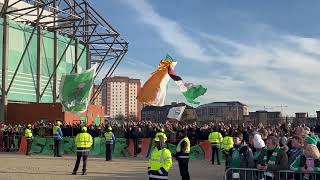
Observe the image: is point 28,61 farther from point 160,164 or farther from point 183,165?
point 160,164

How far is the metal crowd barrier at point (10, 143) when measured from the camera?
37188 millimetres

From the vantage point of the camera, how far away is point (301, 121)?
41.2 m

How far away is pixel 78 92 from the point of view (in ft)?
119

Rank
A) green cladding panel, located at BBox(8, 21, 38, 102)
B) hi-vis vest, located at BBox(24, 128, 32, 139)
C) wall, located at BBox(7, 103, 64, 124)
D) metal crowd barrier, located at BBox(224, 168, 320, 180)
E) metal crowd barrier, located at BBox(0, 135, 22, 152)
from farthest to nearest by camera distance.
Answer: green cladding panel, located at BBox(8, 21, 38, 102) < wall, located at BBox(7, 103, 64, 124) < metal crowd barrier, located at BBox(0, 135, 22, 152) < hi-vis vest, located at BBox(24, 128, 32, 139) < metal crowd barrier, located at BBox(224, 168, 320, 180)

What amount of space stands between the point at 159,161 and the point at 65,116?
36190mm

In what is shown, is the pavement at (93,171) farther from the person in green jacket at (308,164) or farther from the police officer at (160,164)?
→ the person in green jacket at (308,164)

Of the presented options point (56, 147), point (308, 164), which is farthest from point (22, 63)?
point (308, 164)

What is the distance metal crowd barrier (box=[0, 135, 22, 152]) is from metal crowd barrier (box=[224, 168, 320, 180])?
1041 inches

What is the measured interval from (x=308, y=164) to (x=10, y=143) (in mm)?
29012

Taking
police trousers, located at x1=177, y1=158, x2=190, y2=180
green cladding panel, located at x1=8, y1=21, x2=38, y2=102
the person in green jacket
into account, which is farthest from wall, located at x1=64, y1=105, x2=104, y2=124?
the person in green jacket

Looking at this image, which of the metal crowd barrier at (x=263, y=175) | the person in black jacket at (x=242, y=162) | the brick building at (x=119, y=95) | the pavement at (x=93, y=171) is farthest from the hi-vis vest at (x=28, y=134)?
the brick building at (x=119, y=95)

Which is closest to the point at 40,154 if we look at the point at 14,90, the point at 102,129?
the point at 102,129

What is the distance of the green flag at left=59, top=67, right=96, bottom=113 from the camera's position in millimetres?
36031

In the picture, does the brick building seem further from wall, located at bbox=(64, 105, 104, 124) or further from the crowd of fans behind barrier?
the crowd of fans behind barrier
